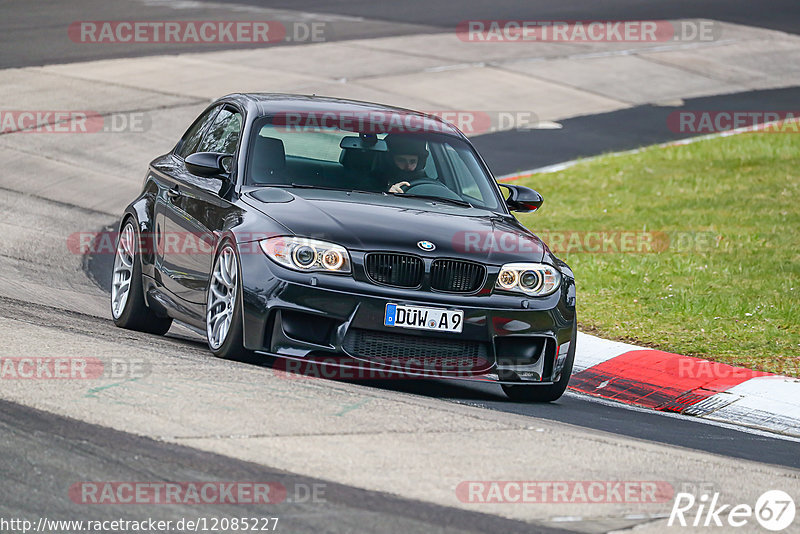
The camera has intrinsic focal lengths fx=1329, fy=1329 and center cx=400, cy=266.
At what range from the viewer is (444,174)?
8.95 metres

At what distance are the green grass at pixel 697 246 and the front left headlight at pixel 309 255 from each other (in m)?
3.56

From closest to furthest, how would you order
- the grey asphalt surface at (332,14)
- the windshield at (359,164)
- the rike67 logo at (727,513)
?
the rike67 logo at (727,513) → the windshield at (359,164) → the grey asphalt surface at (332,14)

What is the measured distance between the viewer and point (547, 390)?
8.08 meters

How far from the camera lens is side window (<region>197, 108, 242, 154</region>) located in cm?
885

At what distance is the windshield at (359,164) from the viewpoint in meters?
8.45

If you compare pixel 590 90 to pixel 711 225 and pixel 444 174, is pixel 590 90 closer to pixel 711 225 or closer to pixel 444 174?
pixel 711 225
